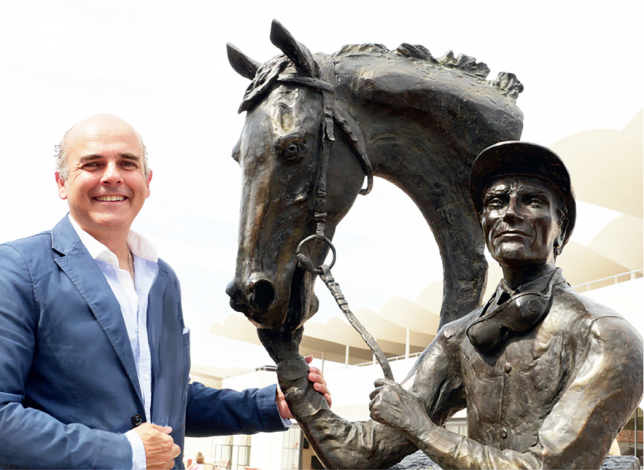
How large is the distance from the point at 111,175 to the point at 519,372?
5.67ft

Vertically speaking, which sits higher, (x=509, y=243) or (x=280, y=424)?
(x=509, y=243)

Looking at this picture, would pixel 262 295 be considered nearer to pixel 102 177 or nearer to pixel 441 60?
pixel 102 177

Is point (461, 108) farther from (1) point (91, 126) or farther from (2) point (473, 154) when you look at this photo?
(1) point (91, 126)

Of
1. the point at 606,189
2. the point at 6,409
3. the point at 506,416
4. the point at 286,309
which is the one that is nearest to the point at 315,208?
the point at 286,309

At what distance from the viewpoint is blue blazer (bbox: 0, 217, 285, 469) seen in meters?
2.10

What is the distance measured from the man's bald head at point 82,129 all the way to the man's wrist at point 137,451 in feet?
3.64

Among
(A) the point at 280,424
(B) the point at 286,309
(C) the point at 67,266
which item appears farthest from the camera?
(A) the point at 280,424

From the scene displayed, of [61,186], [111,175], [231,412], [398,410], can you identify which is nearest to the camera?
[398,410]

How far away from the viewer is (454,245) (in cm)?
266

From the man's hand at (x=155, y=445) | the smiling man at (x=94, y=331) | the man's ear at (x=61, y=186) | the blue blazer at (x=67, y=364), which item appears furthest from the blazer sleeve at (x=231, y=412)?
the man's ear at (x=61, y=186)

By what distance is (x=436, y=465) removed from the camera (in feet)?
7.88

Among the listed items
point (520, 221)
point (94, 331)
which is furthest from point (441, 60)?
point (94, 331)

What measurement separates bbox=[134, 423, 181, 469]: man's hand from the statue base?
83 cm

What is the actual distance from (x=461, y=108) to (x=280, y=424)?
169cm
